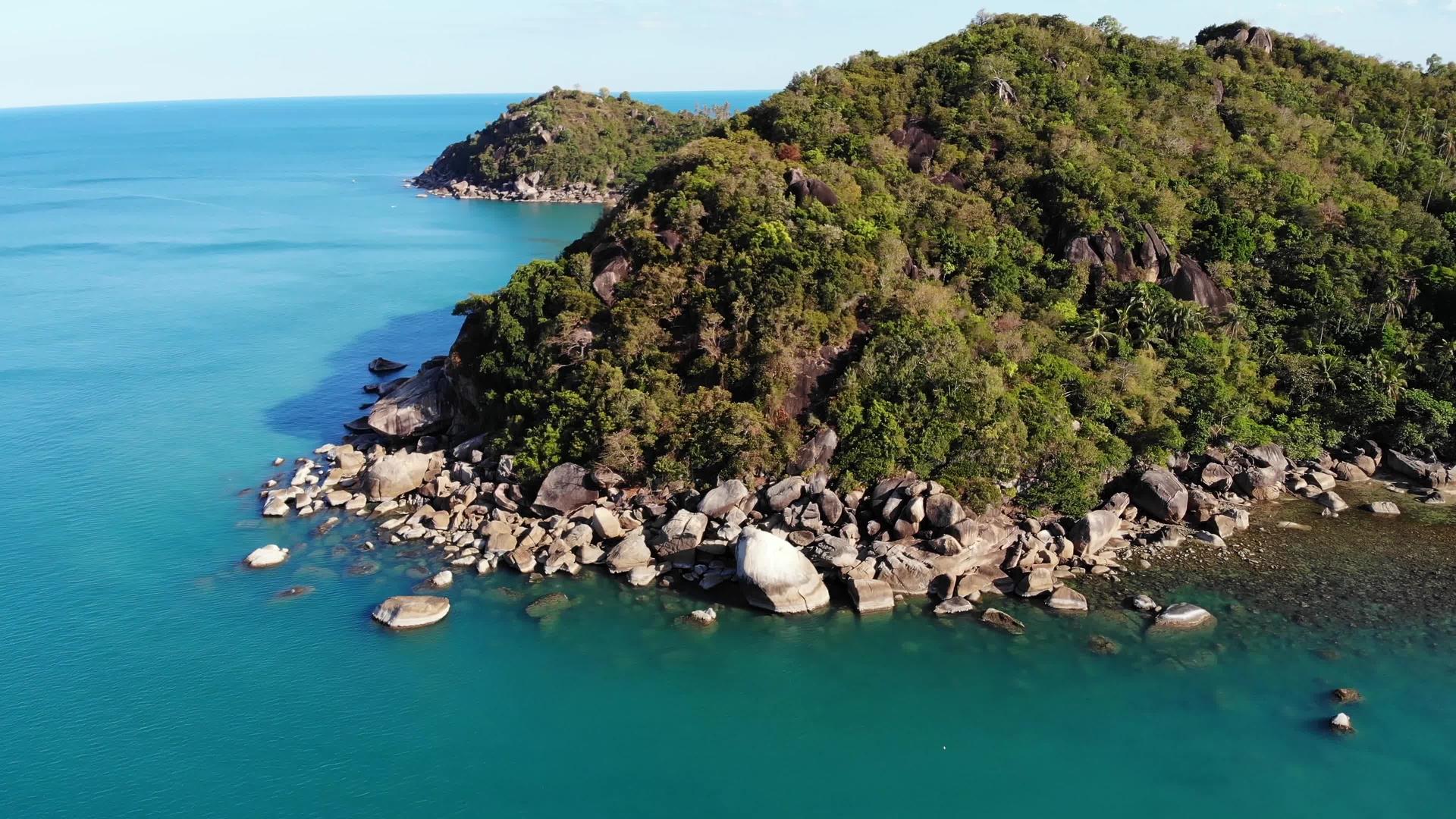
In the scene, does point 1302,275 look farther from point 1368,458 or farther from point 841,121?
point 841,121

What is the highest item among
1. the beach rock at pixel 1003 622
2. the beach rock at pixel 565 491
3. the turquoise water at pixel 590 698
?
the beach rock at pixel 565 491

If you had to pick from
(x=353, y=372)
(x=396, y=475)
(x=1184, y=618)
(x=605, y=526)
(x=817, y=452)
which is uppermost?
(x=817, y=452)

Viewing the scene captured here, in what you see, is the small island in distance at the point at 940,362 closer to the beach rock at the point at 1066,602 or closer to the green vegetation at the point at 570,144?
the beach rock at the point at 1066,602

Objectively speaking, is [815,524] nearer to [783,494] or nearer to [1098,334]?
[783,494]

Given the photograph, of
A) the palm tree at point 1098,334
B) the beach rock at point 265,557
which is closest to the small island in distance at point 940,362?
the palm tree at point 1098,334

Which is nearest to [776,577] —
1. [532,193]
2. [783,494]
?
[783,494]

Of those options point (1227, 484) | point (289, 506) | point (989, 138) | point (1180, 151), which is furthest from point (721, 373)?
point (1180, 151)

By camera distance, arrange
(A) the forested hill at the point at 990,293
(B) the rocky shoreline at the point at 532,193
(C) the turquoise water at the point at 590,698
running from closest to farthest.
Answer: (C) the turquoise water at the point at 590,698
(A) the forested hill at the point at 990,293
(B) the rocky shoreline at the point at 532,193
